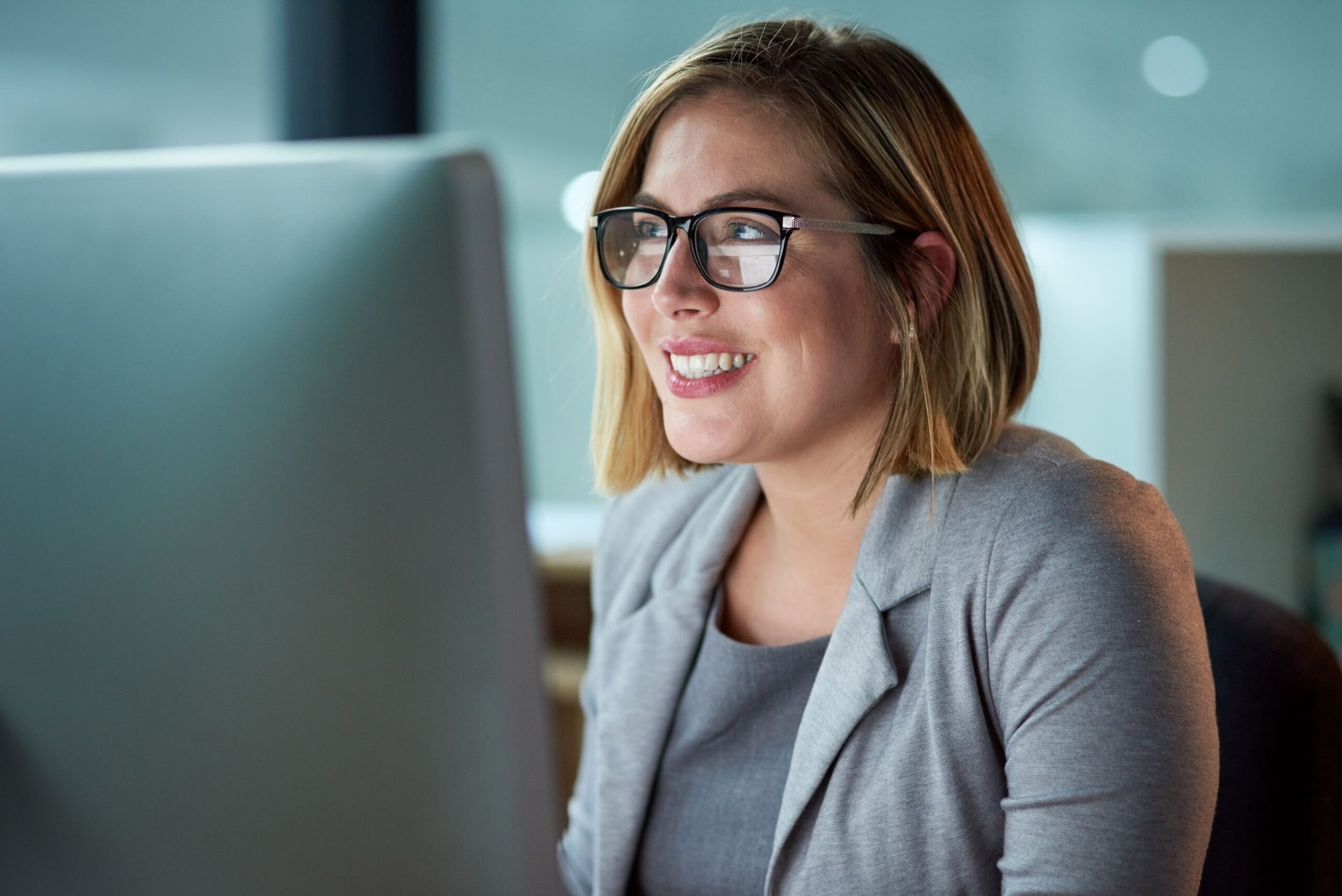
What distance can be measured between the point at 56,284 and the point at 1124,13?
3.30 m

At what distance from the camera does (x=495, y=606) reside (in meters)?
0.47

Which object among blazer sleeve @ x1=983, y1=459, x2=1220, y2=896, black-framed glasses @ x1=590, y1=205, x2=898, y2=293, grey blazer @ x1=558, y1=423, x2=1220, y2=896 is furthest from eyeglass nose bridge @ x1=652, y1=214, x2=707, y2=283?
blazer sleeve @ x1=983, y1=459, x2=1220, y2=896

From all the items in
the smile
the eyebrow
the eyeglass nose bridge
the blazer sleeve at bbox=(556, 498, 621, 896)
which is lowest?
the blazer sleeve at bbox=(556, 498, 621, 896)

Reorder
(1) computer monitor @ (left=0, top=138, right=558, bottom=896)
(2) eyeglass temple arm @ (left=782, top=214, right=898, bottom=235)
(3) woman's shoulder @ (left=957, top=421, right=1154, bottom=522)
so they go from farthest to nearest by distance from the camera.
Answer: (2) eyeglass temple arm @ (left=782, top=214, right=898, bottom=235), (3) woman's shoulder @ (left=957, top=421, right=1154, bottom=522), (1) computer monitor @ (left=0, top=138, right=558, bottom=896)

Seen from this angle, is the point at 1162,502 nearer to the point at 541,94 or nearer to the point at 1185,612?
the point at 1185,612

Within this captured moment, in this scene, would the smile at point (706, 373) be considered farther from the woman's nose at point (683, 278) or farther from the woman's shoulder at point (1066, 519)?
the woman's shoulder at point (1066, 519)

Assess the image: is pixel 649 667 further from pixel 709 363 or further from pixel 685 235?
pixel 685 235

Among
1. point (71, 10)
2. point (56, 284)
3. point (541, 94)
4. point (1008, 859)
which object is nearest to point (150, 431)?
point (56, 284)

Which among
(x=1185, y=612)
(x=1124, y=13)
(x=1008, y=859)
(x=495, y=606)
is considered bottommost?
(x=1008, y=859)

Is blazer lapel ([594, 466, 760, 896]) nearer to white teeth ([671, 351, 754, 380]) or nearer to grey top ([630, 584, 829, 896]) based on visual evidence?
grey top ([630, 584, 829, 896])

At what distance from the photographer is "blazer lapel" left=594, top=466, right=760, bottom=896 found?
1.18m

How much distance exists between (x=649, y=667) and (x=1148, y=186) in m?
2.68

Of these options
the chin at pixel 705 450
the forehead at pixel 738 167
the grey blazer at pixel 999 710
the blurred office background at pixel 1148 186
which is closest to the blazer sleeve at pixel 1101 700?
the grey blazer at pixel 999 710

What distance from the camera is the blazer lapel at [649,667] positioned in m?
1.18
